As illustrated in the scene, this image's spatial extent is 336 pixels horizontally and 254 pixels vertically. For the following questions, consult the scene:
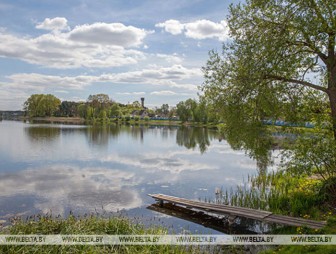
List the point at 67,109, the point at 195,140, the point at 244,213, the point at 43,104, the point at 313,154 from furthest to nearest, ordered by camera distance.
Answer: the point at 67,109 → the point at 43,104 → the point at 195,140 → the point at 244,213 → the point at 313,154

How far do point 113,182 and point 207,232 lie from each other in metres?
11.5

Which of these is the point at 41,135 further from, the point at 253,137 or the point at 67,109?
the point at 67,109

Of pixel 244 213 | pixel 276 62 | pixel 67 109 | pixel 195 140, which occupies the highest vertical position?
pixel 67 109

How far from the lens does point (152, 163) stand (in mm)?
32375

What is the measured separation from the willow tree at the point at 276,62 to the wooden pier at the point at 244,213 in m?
4.98

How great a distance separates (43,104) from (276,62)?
6313 inches

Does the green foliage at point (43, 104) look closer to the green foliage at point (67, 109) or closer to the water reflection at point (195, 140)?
the green foliage at point (67, 109)

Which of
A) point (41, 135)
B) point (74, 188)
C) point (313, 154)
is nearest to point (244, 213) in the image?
point (313, 154)

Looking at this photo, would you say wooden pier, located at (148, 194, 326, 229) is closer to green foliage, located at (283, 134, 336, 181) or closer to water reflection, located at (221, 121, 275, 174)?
green foliage, located at (283, 134, 336, 181)

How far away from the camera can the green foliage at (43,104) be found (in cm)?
15738

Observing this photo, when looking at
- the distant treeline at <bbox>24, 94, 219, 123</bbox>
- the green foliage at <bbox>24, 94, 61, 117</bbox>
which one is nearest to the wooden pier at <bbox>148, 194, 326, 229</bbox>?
the distant treeline at <bbox>24, 94, 219, 123</bbox>

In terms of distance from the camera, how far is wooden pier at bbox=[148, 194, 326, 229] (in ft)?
37.1

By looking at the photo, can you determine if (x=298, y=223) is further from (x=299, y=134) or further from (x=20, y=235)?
(x=20, y=235)

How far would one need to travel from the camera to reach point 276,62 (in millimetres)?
14305
